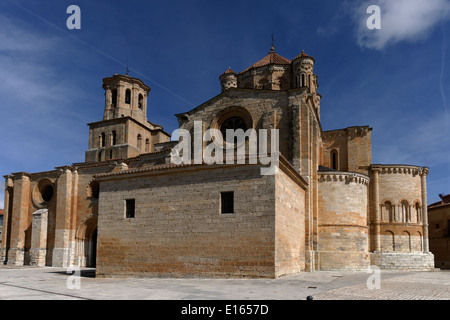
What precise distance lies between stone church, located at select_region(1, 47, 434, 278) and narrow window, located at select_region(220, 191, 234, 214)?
37mm

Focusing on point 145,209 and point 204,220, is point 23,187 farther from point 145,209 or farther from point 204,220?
point 204,220

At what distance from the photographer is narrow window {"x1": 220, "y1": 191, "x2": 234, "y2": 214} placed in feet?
45.9

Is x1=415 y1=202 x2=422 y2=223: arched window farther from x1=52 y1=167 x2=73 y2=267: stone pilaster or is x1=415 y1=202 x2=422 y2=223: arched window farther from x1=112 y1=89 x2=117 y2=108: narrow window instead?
x1=112 y1=89 x2=117 y2=108: narrow window

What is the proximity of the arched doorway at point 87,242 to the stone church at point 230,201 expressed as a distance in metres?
0.08

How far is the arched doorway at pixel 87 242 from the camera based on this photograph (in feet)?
87.4

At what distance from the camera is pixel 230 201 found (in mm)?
14039

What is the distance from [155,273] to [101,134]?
20.9 meters

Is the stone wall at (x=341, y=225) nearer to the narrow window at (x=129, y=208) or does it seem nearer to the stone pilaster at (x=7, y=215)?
the narrow window at (x=129, y=208)

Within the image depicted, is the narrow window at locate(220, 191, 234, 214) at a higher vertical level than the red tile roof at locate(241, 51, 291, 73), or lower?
lower

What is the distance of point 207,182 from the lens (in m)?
14.4

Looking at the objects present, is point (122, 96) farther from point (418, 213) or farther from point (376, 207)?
point (418, 213)

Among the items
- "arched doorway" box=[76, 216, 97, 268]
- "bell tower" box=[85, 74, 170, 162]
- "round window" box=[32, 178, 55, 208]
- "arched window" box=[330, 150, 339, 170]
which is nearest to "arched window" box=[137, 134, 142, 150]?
"bell tower" box=[85, 74, 170, 162]

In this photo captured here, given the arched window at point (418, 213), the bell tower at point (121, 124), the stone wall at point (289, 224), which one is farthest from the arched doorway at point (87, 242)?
the arched window at point (418, 213)

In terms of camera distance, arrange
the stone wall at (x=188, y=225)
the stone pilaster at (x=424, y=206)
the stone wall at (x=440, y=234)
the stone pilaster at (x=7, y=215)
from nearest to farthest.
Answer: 1. the stone wall at (x=188, y=225)
2. the stone pilaster at (x=424, y=206)
3. the stone pilaster at (x=7, y=215)
4. the stone wall at (x=440, y=234)
